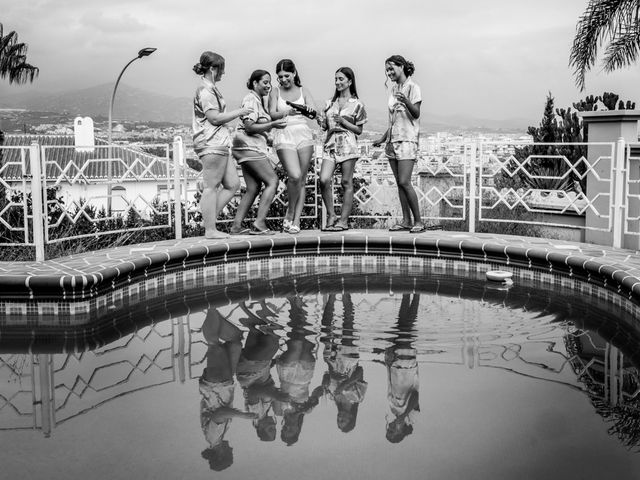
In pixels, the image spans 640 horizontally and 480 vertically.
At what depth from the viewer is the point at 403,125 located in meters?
8.16

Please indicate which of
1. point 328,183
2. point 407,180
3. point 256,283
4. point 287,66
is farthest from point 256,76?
point 256,283

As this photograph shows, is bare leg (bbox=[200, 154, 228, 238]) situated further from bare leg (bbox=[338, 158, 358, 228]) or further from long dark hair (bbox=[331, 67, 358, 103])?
long dark hair (bbox=[331, 67, 358, 103])

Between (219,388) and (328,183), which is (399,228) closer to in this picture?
(328,183)

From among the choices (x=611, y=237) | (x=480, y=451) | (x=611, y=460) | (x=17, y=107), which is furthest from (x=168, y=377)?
(x=17, y=107)

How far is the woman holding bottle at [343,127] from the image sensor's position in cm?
823

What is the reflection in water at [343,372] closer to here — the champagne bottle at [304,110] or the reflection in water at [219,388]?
the reflection in water at [219,388]

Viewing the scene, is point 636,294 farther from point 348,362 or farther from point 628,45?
point 628,45

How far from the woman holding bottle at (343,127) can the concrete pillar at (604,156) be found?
2356 millimetres

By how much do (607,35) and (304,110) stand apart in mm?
5720

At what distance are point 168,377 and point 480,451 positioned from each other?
174 centimetres

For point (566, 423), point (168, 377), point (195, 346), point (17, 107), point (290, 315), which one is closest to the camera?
point (566, 423)

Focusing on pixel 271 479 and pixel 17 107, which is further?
pixel 17 107

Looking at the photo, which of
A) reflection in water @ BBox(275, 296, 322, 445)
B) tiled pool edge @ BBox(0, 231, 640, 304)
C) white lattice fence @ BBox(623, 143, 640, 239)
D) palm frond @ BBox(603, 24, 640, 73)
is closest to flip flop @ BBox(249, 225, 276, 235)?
tiled pool edge @ BBox(0, 231, 640, 304)

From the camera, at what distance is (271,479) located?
280 cm
